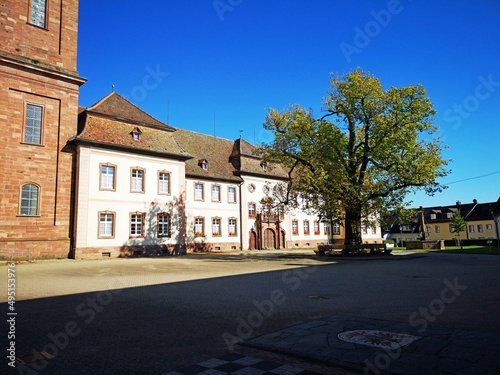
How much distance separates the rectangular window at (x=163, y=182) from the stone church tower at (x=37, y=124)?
751 cm

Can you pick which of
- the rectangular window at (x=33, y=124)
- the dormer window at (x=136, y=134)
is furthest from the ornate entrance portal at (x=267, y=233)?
the rectangular window at (x=33, y=124)

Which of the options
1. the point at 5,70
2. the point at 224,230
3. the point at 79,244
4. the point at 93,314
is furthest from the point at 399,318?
the point at 224,230

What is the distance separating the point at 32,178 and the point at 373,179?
23503 mm

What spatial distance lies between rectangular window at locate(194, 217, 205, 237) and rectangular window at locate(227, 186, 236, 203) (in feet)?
14.0

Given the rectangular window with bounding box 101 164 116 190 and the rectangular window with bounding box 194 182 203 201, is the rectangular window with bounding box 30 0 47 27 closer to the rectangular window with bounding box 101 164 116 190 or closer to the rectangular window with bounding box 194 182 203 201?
the rectangular window with bounding box 101 164 116 190

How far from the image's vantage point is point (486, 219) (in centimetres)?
7112

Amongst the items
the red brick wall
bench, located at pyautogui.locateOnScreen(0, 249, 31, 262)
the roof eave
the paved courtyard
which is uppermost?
the red brick wall

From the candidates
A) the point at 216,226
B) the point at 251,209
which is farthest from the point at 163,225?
the point at 251,209

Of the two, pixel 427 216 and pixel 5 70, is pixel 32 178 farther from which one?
pixel 427 216

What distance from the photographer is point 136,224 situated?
31.0 metres

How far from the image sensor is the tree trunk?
2619 cm

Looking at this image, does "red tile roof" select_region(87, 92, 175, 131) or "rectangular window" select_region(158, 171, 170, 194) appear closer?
"red tile roof" select_region(87, 92, 175, 131)

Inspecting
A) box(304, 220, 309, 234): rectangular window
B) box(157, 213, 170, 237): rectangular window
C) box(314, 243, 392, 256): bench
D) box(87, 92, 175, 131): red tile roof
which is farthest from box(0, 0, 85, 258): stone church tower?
box(304, 220, 309, 234): rectangular window

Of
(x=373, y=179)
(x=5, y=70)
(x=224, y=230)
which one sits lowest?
(x=224, y=230)
